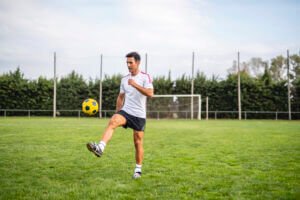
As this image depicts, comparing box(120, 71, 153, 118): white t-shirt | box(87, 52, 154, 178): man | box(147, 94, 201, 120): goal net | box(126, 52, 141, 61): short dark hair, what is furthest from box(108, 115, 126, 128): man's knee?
box(147, 94, 201, 120): goal net

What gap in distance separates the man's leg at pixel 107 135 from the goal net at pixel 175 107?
94.4 feet

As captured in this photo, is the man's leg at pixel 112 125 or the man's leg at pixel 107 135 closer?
the man's leg at pixel 107 135

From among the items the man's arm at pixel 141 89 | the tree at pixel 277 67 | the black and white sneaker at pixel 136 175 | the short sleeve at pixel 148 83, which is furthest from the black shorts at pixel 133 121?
the tree at pixel 277 67

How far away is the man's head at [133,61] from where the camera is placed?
5.44m

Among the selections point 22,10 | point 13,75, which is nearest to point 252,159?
point 22,10

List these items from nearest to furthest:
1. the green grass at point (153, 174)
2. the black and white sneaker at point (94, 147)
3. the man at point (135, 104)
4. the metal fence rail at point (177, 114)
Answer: the green grass at point (153, 174) → the black and white sneaker at point (94, 147) → the man at point (135, 104) → the metal fence rail at point (177, 114)

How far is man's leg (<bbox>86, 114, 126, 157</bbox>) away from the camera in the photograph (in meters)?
4.81

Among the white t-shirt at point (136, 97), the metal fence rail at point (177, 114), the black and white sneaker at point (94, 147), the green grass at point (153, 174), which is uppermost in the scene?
the white t-shirt at point (136, 97)

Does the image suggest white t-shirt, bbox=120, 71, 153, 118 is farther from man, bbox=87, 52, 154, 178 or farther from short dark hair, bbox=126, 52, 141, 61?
short dark hair, bbox=126, 52, 141, 61

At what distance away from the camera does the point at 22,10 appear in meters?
23.5

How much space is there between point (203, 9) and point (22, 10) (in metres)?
13.8

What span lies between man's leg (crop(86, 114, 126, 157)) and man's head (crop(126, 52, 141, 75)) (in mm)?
878

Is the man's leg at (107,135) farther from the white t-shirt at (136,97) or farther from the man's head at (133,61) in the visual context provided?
the man's head at (133,61)

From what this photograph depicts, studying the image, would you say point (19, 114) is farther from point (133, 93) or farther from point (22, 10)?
point (133, 93)
